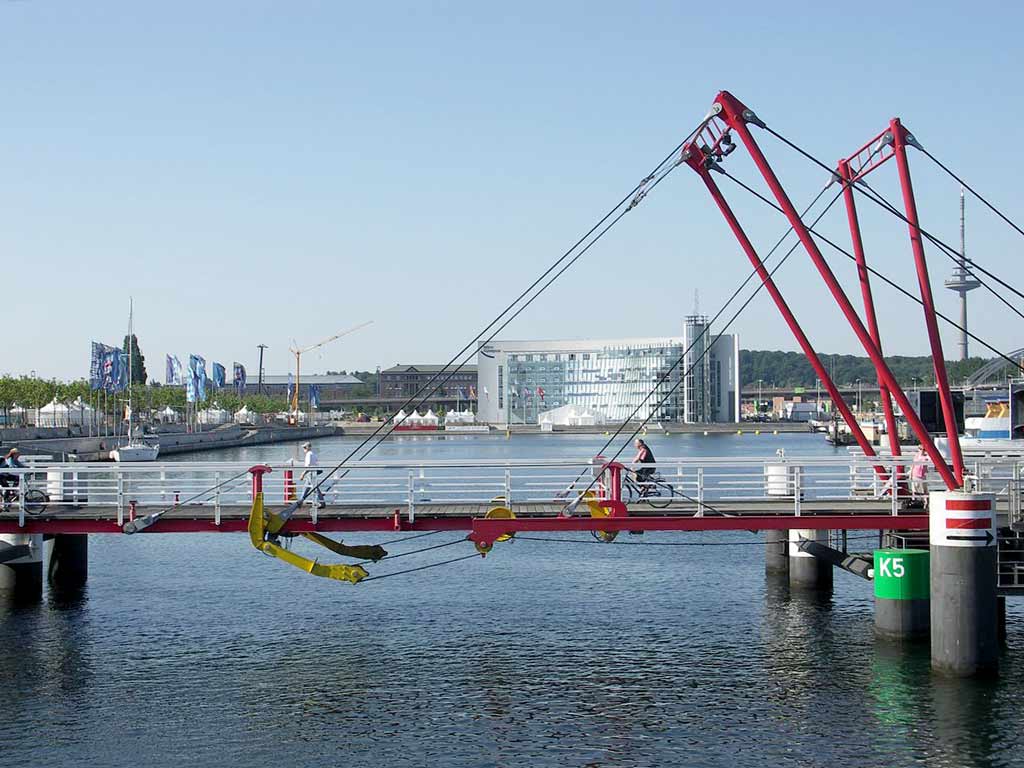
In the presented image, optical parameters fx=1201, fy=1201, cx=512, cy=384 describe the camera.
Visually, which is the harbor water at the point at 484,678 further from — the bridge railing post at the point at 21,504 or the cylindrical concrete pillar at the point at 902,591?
the bridge railing post at the point at 21,504

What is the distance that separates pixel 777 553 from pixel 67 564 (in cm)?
2547

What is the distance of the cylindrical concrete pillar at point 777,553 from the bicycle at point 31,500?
24577 mm

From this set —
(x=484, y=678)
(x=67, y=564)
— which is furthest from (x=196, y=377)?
(x=484, y=678)

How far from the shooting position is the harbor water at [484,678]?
24266mm

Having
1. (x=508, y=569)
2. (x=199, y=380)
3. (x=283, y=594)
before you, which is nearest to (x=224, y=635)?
(x=283, y=594)

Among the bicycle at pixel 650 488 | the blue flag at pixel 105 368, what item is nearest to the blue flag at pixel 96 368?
the blue flag at pixel 105 368

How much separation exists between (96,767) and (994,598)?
1935 centimetres

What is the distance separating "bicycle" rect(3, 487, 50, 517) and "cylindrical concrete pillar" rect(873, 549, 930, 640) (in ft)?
73.0

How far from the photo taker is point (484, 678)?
1168 inches

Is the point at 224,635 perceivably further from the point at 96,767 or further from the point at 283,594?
the point at 96,767

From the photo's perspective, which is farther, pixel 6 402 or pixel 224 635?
pixel 6 402

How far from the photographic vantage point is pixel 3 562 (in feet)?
125

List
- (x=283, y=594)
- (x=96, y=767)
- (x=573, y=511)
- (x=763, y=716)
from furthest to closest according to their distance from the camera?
(x=283, y=594) < (x=573, y=511) < (x=763, y=716) < (x=96, y=767)

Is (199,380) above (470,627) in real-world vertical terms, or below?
above
